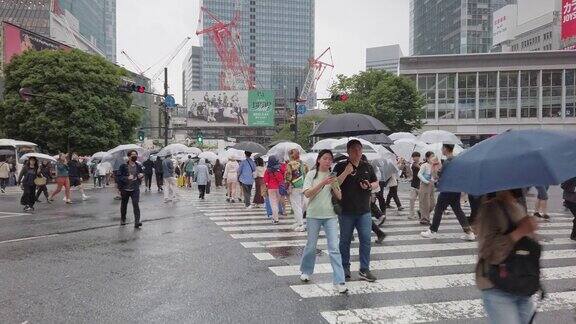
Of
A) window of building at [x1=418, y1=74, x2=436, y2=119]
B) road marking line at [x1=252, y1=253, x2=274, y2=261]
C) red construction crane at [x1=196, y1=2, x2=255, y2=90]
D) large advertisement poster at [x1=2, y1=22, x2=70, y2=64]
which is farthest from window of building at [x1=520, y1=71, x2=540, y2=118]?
red construction crane at [x1=196, y1=2, x2=255, y2=90]

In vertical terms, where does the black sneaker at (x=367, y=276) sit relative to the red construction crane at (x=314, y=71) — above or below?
below

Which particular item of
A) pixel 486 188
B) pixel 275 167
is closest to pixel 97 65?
pixel 275 167

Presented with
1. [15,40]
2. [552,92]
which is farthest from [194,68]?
[552,92]

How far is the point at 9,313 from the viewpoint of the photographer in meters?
5.32

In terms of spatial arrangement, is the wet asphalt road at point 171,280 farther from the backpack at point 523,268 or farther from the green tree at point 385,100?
the green tree at point 385,100

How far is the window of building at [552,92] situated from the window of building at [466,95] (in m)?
8.00

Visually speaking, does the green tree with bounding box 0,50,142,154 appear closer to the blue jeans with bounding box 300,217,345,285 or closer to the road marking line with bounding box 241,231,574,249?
the road marking line with bounding box 241,231,574,249

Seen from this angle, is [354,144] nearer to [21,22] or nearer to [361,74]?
[361,74]

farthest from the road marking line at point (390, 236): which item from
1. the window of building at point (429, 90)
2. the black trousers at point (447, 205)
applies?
the window of building at point (429, 90)

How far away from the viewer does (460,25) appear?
4926 inches

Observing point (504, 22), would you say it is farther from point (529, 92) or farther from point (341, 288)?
point (341, 288)

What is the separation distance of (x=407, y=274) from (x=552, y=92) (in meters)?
61.5

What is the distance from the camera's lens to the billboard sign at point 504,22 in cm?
10312

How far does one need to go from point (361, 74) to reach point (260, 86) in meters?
142
